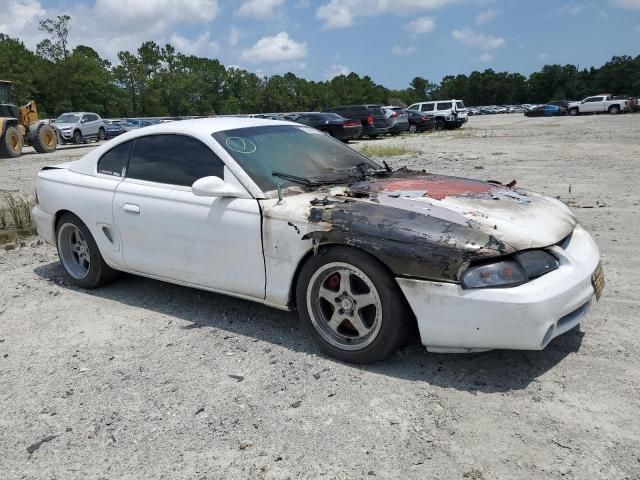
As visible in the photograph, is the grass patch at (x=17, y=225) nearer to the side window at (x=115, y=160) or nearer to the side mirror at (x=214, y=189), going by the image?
the side window at (x=115, y=160)

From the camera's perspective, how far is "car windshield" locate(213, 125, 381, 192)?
13.2 feet

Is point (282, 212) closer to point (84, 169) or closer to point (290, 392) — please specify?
point (290, 392)

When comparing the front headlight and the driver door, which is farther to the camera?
the driver door

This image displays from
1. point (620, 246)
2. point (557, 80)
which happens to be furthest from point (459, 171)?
point (557, 80)

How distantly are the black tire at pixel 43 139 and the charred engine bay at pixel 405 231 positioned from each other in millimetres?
22619

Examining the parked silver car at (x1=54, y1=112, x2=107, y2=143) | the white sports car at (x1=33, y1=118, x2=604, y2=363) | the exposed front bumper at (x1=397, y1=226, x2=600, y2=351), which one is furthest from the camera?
the parked silver car at (x1=54, y1=112, x2=107, y2=143)

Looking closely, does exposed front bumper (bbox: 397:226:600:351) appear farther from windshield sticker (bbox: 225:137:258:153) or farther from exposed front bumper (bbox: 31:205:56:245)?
exposed front bumper (bbox: 31:205:56:245)

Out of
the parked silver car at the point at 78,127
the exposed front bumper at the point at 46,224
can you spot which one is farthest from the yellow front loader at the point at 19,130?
the exposed front bumper at the point at 46,224

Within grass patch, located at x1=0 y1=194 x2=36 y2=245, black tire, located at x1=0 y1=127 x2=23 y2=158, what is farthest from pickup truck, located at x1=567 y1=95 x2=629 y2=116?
grass patch, located at x1=0 y1=194 x2=36 y2=245

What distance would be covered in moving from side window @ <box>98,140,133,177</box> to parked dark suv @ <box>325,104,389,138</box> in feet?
74.4

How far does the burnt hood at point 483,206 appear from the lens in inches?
127

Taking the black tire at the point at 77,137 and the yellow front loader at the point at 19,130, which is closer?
the yellow front loader at the point at 19,130

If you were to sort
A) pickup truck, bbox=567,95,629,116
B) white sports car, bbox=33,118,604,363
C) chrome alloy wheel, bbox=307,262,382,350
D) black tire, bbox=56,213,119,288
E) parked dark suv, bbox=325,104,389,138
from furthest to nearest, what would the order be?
pickup truck, bbox=567,95,629,116 < parked dark suv, bbox=325,104,389,138 < black tire, bbox=56,213,119,288 < chrome alloy wheel, bbox=307,262,382,350 < white sports car, bbox=33,118,604,363

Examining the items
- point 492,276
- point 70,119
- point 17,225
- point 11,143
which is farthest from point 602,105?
point 492,276
